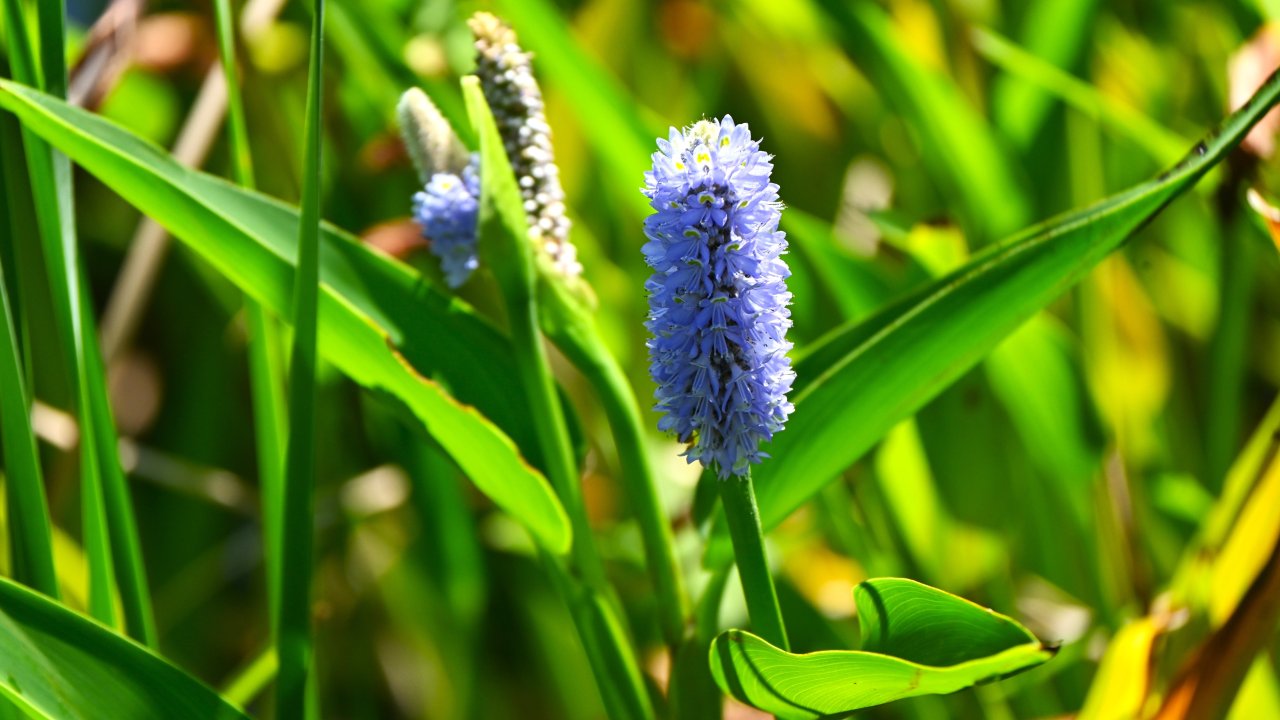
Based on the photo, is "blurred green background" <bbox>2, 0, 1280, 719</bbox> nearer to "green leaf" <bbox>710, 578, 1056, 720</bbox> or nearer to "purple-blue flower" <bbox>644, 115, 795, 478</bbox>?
"green leaf" <bbox>710, 578, 1056, 720</bbox>

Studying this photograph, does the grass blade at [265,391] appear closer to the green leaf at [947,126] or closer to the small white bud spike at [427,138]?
the small white bud spike at [427,138]

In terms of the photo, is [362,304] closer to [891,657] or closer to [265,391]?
[265,391]

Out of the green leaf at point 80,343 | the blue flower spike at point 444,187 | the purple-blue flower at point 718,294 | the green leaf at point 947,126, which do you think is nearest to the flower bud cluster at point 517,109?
the blue flower spike at point 444,187

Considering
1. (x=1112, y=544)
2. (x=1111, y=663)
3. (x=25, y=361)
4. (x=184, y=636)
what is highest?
(x=1112, y=544)

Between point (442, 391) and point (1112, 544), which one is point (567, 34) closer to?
point (442, 391)

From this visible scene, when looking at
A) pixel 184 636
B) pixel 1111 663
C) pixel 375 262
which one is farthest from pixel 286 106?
pixel 1111 663

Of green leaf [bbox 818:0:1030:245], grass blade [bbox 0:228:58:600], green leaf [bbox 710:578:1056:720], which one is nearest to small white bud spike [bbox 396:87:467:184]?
grass blade [bbox 0:228:58:600]
